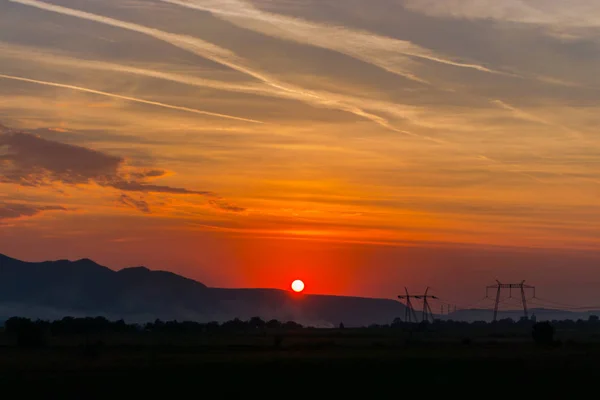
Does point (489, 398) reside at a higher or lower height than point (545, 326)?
lower

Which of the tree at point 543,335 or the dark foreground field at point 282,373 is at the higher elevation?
the tree at point 543,335

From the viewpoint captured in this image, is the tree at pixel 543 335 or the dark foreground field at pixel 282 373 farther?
the tree at pixel 543 335

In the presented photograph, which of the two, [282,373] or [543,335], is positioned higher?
[543,335]

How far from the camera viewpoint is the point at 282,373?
98.4 meters

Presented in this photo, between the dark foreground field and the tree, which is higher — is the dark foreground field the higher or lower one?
the lower one

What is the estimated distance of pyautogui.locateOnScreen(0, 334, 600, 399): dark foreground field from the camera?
269 ft

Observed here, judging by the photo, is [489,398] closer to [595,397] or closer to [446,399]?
[446,399]

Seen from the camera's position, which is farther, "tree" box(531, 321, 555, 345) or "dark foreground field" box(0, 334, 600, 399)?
"tree" box(531, 321, 555, 345)

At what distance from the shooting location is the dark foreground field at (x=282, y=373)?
81.9 metres

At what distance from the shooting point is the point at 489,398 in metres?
76.2

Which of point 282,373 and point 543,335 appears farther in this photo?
point 543,335

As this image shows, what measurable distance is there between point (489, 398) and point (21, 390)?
39869 mm

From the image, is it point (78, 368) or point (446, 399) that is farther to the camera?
point (78, 368)

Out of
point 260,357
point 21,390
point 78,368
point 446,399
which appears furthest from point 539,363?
point 21,390
